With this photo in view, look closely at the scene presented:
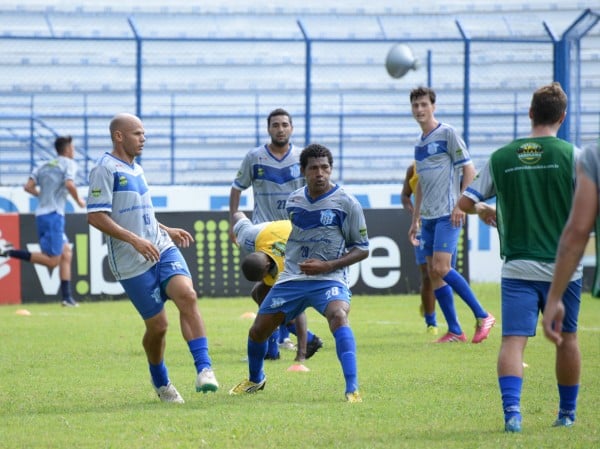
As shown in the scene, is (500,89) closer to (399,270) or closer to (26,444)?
(399,270)

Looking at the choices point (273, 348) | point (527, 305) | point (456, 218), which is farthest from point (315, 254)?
point (456, 218)

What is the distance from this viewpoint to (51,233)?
15992 millimetres

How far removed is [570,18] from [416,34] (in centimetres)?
406

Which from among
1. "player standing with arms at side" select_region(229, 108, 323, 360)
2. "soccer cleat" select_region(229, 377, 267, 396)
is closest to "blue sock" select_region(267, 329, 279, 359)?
"player standing with arms at side" select_region(229, 108, 323, 360)

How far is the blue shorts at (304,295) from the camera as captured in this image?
25.2 ft

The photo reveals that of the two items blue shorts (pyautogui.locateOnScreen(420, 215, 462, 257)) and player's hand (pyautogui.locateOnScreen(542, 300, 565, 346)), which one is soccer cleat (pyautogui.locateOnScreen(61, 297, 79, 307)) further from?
player's hand (pyautogui.locateOnScreen(542, 300, 565, 346))

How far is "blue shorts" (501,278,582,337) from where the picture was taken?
615 cm

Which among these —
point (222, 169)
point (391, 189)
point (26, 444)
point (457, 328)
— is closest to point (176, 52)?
point (222, 169)

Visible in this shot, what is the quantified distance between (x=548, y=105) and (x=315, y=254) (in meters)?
2.28

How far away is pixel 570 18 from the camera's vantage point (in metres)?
28.1

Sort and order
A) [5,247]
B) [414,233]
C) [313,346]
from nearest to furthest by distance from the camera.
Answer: [313,346]
[414,233]
[5,247]

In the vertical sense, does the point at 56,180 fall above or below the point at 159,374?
above

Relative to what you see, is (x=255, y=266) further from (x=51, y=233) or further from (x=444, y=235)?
(x=51, y=233)

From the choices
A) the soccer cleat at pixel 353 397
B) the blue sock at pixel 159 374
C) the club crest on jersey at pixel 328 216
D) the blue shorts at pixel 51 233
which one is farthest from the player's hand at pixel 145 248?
the blue shorts at pixel 51 233
